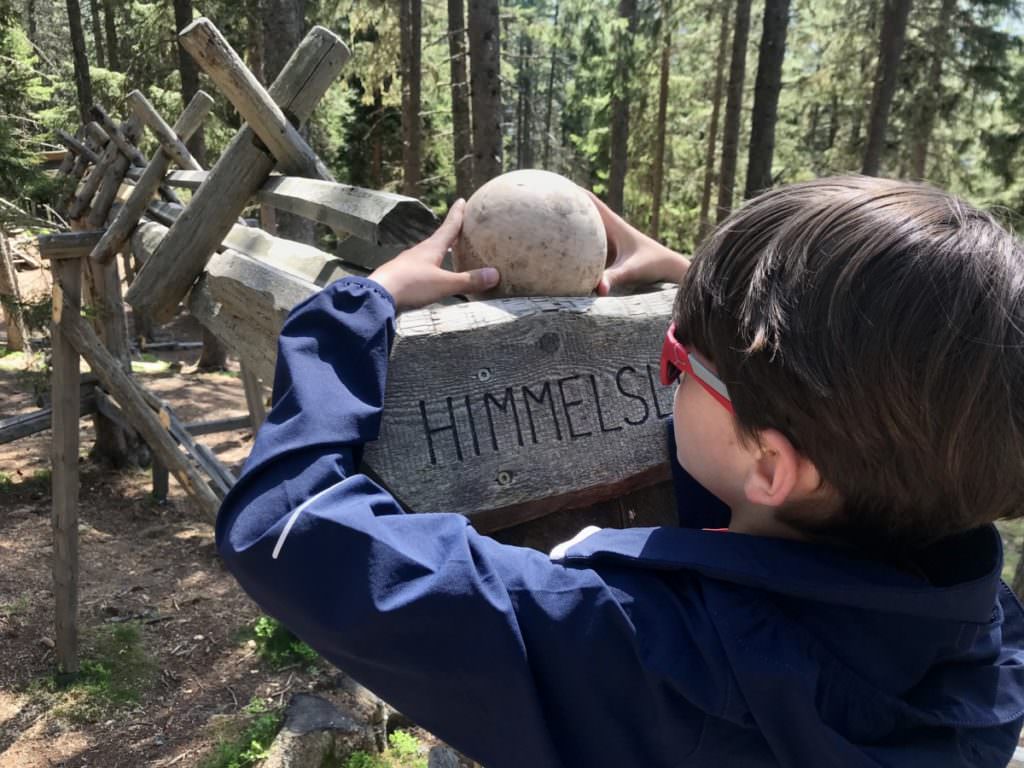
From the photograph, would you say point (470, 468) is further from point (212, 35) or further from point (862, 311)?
point (212, 35)

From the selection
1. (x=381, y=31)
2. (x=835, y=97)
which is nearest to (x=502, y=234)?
(x=381, y=31)

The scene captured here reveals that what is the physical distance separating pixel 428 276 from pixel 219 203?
1.88 metres

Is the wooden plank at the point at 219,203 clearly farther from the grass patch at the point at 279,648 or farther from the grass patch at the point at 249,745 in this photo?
the grass patch at the point at 279,648

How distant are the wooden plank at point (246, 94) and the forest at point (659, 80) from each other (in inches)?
215

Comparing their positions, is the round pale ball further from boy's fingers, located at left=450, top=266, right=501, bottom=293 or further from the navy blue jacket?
the navy blue jacket

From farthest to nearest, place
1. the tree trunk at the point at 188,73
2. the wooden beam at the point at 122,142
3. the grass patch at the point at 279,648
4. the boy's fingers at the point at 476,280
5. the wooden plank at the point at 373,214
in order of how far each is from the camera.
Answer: the tree trunk at the point at 188,73
the wooden beam at the point at 122,142
the grass patch at the point at 279,648
the wooden plank at the point at 373,214
the boy's fingers at the point at 476,280

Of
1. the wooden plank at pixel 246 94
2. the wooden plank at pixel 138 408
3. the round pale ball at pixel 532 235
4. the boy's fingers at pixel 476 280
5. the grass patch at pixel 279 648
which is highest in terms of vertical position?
the wooden plank at pixel 246 94

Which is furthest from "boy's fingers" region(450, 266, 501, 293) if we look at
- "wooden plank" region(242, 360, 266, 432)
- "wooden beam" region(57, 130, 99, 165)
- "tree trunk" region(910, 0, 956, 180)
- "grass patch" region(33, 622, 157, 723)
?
"tree trunk" region(910, 0, 956, 180)

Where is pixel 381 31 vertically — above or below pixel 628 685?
above

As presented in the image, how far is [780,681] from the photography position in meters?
0.86

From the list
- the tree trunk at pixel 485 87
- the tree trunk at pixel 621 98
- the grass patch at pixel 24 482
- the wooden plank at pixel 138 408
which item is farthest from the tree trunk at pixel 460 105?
the wooden plank at pixel 138 408

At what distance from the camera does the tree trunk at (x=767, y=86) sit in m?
9.80

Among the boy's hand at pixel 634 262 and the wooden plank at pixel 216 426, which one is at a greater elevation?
the boy's hand at pixel 634 262

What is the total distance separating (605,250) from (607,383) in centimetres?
29
